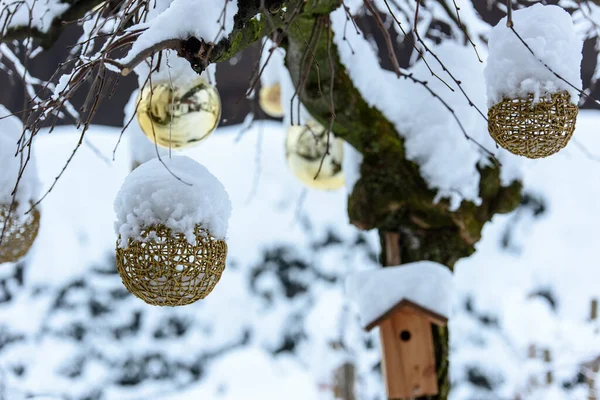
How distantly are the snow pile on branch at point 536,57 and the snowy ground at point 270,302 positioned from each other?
2630 mm

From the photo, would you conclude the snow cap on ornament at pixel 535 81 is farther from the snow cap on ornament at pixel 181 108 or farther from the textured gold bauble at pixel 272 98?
the textured gold bauble at pixel 272 98

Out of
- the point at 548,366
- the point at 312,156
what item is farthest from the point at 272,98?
the point at 548,366

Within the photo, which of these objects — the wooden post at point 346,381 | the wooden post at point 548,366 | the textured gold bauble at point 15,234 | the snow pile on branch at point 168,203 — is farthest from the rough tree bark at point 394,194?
the wooden post at point 548,366

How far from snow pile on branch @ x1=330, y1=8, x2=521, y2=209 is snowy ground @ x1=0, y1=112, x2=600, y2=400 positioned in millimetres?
1893

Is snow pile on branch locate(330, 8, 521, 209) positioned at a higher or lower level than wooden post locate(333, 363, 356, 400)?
higher

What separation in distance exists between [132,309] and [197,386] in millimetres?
586

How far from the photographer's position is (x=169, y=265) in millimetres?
1098

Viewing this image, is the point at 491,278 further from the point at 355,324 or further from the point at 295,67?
the point at 295,67

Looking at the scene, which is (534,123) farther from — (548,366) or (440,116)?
(548,366)

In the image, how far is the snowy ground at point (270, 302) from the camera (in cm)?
376

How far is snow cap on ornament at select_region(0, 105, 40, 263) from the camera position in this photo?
1413 millimetres

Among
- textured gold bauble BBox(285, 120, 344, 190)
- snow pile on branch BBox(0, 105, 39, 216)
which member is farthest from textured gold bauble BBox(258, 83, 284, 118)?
snow pile on branch BBox(0, 105, 39, 216)

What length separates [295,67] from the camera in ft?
5.66

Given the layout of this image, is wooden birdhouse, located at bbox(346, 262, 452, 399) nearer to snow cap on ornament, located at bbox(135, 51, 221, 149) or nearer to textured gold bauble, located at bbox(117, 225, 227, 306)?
snow cap on ornament, located at bbox(135, 51, 221, 149)
